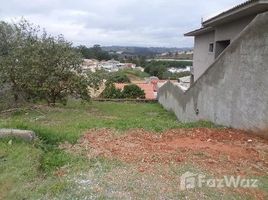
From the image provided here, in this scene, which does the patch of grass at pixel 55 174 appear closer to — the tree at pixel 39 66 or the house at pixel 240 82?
the house at pixel 240 82

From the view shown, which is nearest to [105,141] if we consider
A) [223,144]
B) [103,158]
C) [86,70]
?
[103,158]

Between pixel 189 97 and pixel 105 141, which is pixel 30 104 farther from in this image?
pixel 105 141

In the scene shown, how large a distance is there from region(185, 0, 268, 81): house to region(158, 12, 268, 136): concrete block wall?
116cm

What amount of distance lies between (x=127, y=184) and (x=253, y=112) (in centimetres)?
420

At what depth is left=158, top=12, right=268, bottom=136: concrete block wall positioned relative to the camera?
7969mm

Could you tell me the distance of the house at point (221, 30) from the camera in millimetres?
10650

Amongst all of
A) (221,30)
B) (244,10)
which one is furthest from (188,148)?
(221,30)

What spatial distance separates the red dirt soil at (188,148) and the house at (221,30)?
355 cm

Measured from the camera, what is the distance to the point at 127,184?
5.10 m

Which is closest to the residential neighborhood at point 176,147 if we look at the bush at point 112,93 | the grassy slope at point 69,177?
the grassy slope at point 69,177

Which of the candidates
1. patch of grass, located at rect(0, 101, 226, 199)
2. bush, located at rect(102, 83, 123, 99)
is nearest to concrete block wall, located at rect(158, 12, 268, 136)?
patch of grass, located at rect(0, 101, 226, 199)

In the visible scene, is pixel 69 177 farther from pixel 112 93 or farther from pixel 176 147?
pixel 112 93

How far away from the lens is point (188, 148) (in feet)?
22.6

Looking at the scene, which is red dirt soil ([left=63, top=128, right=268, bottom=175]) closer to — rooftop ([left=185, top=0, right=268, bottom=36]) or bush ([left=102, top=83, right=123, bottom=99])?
rooftop ([left=185, top=0, right=268, bottom=36])
